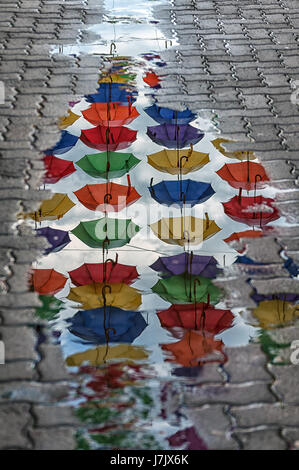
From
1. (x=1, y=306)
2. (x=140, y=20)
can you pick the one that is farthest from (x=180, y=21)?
(x=1, y=306)

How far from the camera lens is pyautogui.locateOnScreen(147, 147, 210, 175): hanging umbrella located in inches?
191

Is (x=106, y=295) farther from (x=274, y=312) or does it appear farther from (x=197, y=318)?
(x=274, y=312)

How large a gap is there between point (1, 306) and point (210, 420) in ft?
4.00

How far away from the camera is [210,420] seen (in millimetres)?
2814

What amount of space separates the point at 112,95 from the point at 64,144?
40.4 inches

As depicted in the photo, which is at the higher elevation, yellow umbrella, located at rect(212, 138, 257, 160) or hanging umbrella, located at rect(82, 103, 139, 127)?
hanging umbrella, located at rect(82, 103, 139, 127)

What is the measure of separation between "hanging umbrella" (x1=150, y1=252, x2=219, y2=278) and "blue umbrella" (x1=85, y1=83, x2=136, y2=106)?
90.6 inches

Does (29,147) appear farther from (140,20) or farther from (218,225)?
(140,20)

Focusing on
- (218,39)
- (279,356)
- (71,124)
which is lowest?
(279,356)

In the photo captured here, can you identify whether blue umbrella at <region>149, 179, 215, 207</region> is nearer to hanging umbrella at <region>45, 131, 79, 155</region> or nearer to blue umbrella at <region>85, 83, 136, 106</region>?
hanging umbrella at <region>45, 131, 79, 155</region>

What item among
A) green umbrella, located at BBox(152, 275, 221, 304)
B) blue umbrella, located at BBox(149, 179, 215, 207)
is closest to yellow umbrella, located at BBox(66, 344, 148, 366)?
green umbrella, located at BBox(152, 275, 221, 304)

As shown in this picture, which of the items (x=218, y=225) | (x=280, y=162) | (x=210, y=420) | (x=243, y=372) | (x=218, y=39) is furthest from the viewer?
(x=218, y=39)

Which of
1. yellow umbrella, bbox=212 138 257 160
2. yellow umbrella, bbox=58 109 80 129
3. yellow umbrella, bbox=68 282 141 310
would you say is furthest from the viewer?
yellow umbrella, bbox=58 109 80 129

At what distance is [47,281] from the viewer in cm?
371
